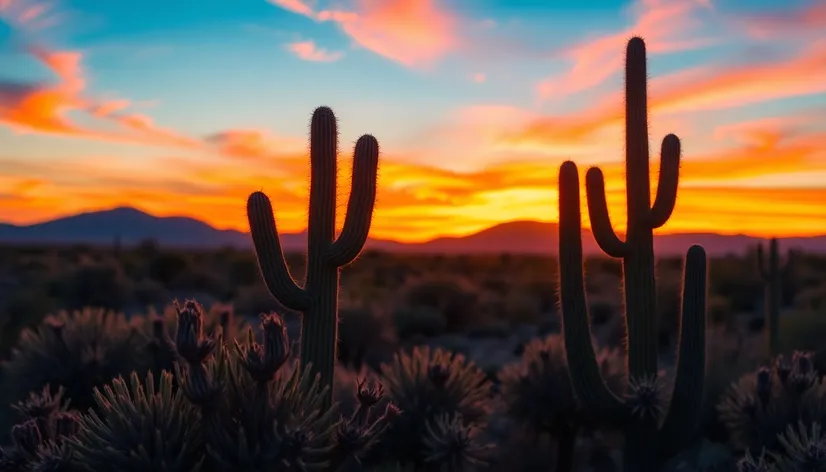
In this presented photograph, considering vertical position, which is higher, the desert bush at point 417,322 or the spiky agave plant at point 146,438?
the spiky agave plant at point 146,438

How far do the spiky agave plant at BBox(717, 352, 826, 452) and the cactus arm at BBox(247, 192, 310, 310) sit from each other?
5.20 meters

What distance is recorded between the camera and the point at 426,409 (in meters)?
8.39

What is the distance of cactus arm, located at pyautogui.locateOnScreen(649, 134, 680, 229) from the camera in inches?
352

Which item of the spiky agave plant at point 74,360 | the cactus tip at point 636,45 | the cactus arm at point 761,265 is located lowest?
the spiky agave plant at point 74,360

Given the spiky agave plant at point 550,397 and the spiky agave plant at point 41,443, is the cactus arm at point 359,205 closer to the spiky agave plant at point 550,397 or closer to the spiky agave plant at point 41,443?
the spiky agave plant at point 41,443

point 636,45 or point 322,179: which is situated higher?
point 636,45

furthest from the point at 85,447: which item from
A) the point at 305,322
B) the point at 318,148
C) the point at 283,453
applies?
the point at 318,148

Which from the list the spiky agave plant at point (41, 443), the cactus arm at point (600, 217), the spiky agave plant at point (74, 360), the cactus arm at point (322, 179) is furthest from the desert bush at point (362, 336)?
the spiky agave plant at point (41, 443)

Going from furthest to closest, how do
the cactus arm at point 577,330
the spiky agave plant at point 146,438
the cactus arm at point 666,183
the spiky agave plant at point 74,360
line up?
→ the spiky agave plant at point 74,360 < the cactus arm at point 666,183 < the cactus arm at point 577,330 < the spiky agave plant at point 146,438

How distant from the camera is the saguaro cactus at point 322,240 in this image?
6805 millimetres

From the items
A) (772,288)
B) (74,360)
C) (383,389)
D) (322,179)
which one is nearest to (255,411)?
(383,389)

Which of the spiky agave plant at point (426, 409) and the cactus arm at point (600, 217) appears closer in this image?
the spiky agave plant at point (426, 409)

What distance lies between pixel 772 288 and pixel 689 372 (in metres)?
7.77

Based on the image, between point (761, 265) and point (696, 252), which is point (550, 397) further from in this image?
point (761, 265)
